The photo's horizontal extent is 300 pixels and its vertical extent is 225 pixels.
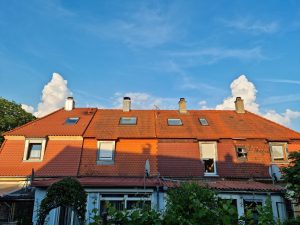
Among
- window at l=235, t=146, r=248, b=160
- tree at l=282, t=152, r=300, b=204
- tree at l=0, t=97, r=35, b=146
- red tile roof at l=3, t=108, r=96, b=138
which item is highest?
tree at l=0, t=97, r=35, b=146

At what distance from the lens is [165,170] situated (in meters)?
19.0

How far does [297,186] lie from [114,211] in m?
10.5

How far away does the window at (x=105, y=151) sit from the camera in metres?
19.7

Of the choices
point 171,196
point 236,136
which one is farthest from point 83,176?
point 236,136

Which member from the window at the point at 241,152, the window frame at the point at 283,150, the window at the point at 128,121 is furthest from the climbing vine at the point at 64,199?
the window frame at the point at 283,150

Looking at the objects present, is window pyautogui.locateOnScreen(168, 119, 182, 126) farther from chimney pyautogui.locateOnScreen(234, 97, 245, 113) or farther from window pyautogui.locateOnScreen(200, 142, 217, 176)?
chimney pyautogui.locateOnScreen(234, 97, 245, 113)

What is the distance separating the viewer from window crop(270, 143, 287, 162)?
20391 millimetres

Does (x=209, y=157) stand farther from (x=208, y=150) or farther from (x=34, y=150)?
(x=34, y=150)

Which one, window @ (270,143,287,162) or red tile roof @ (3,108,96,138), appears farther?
red tile roof @ (3,108,96,138)

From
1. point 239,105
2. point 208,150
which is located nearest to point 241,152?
point 208,150

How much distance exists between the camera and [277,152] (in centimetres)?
2062

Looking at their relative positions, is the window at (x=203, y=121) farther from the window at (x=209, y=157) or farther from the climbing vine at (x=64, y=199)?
the climbing vine at (x=64, y=199)

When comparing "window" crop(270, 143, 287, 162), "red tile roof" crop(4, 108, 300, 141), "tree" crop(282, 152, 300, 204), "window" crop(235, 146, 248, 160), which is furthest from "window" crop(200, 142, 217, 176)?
"tree" crop(282, 152, 300, 204)

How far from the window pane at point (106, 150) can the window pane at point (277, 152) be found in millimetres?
11029
